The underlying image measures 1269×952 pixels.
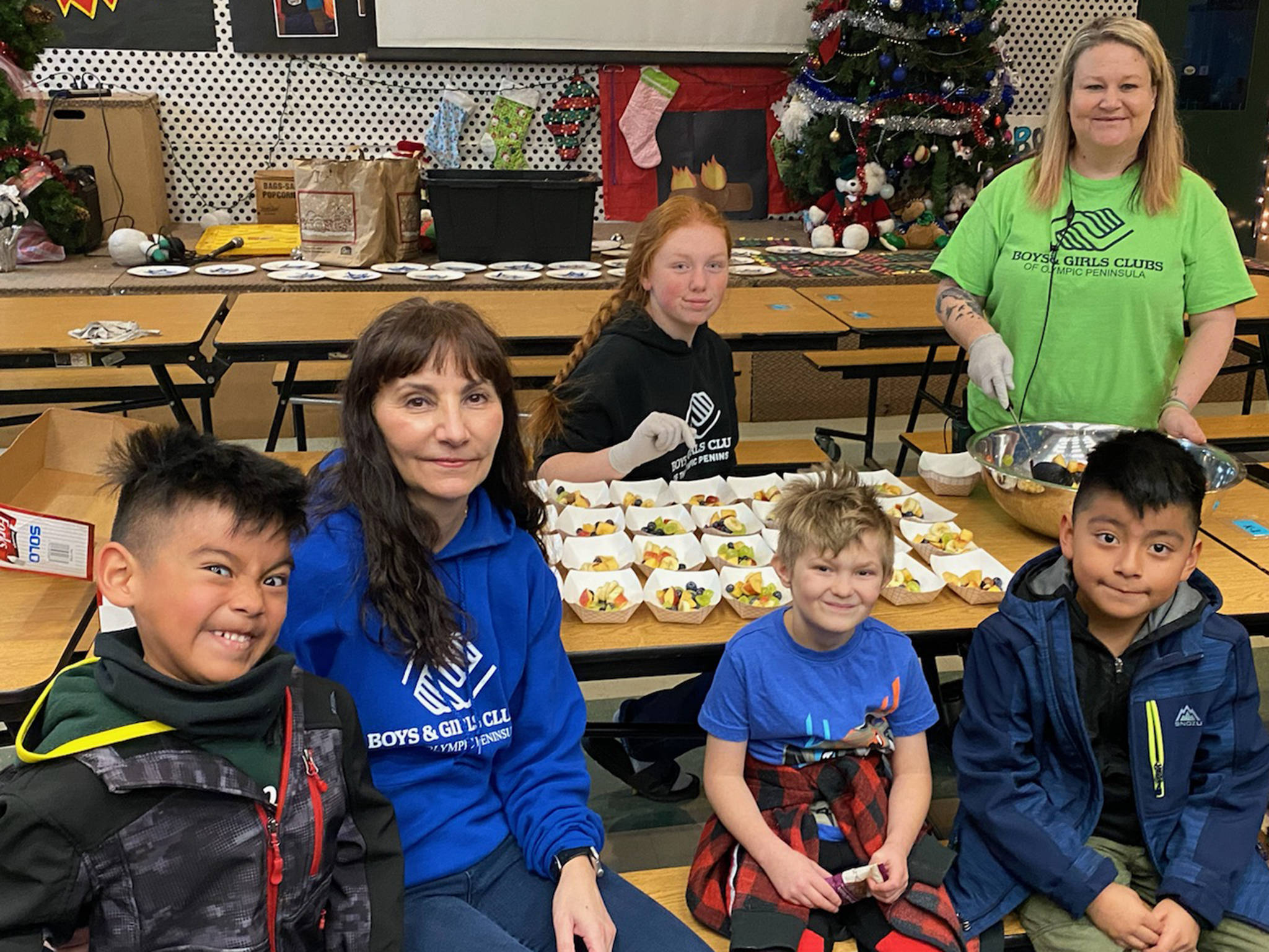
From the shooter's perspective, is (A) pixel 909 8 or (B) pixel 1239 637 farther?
(A) pixel 909 8

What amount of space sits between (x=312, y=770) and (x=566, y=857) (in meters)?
0.39

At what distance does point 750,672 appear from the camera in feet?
5.11

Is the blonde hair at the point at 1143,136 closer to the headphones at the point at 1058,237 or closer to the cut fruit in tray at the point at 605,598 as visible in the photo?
the headphones at the point at 1058,237

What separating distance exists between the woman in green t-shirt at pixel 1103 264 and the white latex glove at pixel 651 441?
64cm

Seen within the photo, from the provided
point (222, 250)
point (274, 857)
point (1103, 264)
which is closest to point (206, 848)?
point (274, 857)

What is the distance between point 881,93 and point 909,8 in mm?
388

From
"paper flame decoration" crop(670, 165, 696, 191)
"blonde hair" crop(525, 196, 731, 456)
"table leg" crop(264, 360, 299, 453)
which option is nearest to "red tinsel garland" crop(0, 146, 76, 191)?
"table leg" crop(264, 360, 299, 453)

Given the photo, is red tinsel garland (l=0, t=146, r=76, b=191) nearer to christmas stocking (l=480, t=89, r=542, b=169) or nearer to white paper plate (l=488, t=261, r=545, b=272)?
white paper plate (l=488, t=261, r=545, b=272)

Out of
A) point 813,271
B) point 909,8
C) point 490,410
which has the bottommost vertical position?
point 813,271

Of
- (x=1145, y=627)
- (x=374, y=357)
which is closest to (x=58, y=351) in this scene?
(x=374, y=357)

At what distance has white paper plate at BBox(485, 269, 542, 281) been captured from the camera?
177 inches

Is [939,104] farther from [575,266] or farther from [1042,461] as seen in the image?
[1042,461]

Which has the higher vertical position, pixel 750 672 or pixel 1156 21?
pixel 1156 21

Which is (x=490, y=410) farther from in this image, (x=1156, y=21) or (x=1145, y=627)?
(x=1156, y=21)
